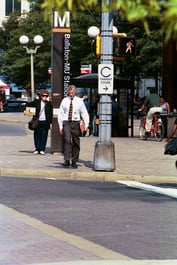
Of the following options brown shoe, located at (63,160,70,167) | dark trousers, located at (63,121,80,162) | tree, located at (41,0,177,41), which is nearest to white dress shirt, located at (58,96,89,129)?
dark trousers, located at (63,121,80,162)

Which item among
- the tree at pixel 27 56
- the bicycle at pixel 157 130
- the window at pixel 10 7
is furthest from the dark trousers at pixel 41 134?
the window at pixel 10 7

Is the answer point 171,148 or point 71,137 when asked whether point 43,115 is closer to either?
point 71,137

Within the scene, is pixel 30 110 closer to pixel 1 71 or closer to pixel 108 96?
pixel 108 96

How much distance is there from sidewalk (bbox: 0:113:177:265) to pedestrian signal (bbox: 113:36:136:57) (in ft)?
8.56

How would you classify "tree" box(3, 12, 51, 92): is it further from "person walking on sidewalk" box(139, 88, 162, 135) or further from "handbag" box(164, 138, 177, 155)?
"handbag" box(164, 138, 177, 155)

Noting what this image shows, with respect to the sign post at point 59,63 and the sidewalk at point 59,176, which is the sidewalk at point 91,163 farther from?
the sign post at point 59,63

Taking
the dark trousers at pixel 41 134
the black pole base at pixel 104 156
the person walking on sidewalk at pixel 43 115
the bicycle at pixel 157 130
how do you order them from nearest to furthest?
the black pole base at pixel 104 156, the person walking on sidewalk at pixel 43 115, the dark trousers at pixel 41 134, the bicycle at pixel 157 130

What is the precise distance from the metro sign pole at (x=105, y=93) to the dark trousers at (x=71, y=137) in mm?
846

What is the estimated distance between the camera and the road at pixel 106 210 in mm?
7750

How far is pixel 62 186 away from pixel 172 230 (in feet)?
16.1

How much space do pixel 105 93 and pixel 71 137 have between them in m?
1.56

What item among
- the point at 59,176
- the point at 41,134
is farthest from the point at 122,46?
the point at 41,134

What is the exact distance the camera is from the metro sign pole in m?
14.4

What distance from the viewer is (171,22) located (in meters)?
2.80
